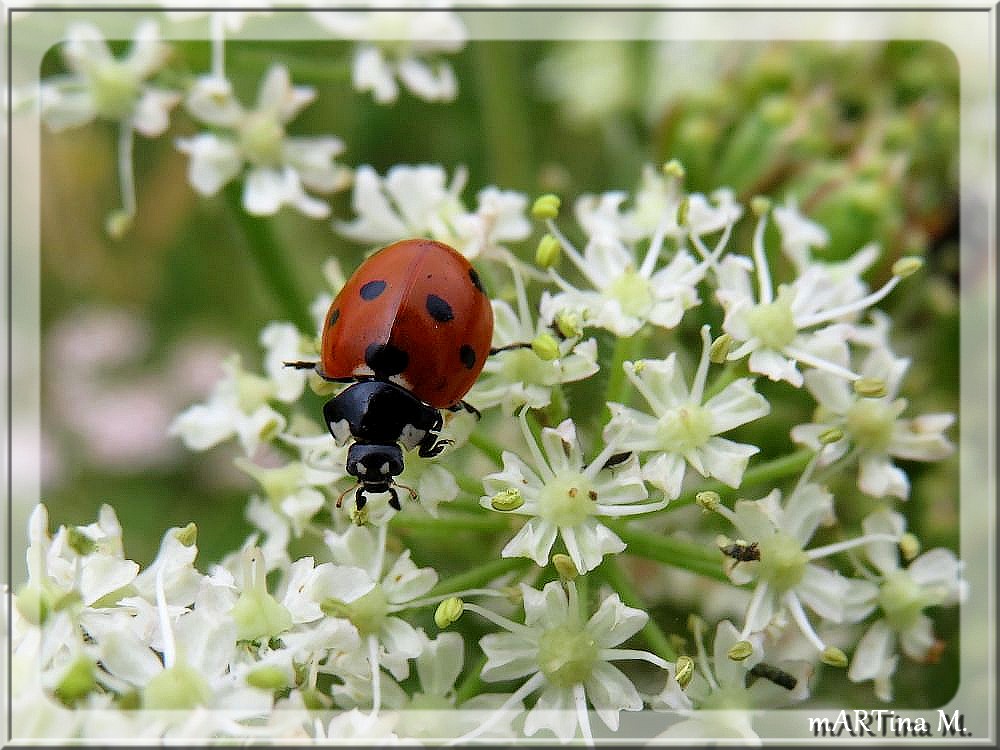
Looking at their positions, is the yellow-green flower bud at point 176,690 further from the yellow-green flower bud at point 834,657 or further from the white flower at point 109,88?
the white flower at point 109,88

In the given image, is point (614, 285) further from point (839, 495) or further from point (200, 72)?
point (200, 72)

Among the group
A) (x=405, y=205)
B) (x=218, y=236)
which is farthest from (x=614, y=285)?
(x=218, y=236)

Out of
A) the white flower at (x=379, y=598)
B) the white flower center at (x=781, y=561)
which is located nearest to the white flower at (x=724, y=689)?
the white flower center at (x=781, y=561)

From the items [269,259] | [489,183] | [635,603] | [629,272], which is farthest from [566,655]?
[489,183]

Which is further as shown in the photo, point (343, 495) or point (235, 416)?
point (235, 416)

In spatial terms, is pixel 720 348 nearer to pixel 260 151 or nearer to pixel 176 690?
pixel 176 690
